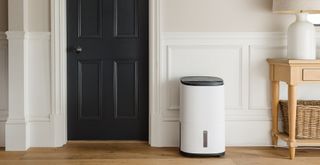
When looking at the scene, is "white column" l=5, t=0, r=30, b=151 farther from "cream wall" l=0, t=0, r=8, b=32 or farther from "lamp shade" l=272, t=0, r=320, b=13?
"lamp shade" l=272, t=0, r=320, b=13

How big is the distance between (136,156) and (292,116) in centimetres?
129

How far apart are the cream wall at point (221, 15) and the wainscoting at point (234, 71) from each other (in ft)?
0.24

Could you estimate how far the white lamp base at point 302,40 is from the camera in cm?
418

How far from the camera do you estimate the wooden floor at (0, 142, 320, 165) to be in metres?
3.99

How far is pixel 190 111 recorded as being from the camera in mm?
4148

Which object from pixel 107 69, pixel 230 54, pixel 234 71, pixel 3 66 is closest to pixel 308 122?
pixel 234 71

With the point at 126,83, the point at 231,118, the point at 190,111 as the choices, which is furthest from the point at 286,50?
the point at 126,83

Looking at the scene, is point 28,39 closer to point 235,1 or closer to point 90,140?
point 90,140

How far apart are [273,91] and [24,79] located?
7.09ft

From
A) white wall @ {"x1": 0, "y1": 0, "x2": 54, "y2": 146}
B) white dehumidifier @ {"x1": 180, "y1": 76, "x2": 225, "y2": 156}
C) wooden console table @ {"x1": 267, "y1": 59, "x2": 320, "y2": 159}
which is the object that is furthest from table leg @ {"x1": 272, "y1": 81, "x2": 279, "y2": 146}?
white wall @ {"x1": 0, "y1": 0, "x2": 54, "y2": 146}

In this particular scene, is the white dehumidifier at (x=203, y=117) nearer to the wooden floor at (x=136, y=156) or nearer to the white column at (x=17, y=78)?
the wooden floor at (x=136, y=156)

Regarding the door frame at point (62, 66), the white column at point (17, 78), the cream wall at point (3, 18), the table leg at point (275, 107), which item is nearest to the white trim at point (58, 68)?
the door frame at point (62, 66)

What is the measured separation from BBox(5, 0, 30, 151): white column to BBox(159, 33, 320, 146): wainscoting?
1.20m

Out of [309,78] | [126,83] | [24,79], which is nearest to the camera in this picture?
[309,78]
